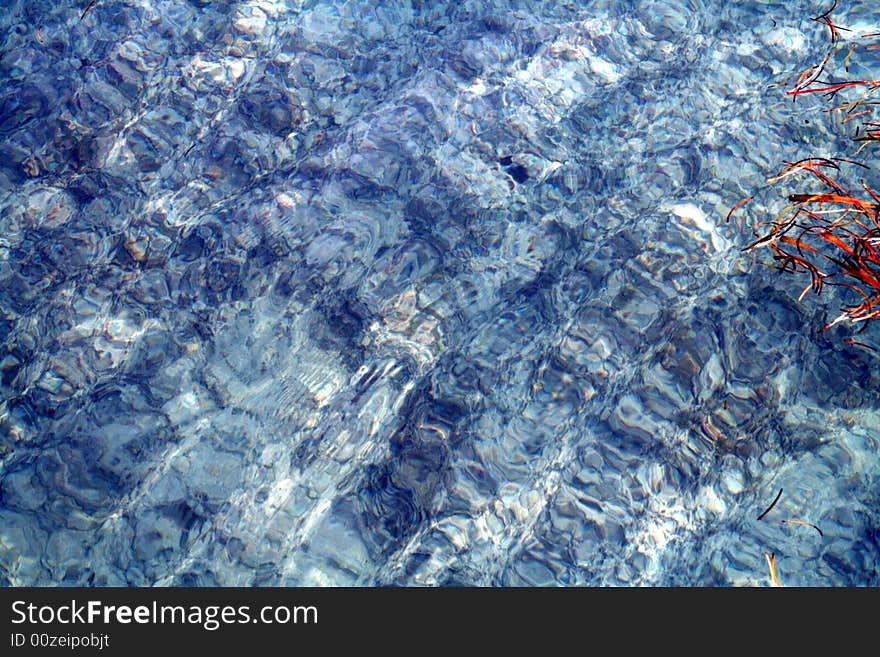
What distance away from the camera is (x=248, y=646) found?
2.02 meters

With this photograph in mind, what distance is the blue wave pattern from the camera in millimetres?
2094

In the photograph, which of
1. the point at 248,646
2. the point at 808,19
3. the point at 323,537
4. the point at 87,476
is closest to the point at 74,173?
the point at 87,476

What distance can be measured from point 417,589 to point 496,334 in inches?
A: 34.5

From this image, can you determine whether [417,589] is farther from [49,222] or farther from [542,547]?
[49,222]

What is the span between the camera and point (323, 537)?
2.11m

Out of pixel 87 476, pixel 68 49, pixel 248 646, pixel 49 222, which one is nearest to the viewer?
pixel 248 646

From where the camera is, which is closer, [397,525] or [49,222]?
[397,525]

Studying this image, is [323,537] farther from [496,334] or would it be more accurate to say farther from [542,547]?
[496,334]

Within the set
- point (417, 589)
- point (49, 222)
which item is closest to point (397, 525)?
point (417, 589)

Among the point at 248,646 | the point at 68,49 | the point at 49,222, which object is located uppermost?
the point at 68,49

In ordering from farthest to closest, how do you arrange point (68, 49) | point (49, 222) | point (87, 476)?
point (68, 49) < point (49, 222) < point (87, 476)

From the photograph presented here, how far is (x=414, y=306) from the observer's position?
2.35 meters

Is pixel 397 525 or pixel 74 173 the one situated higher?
pixel 74 173

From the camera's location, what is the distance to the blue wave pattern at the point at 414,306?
2.09 metres
